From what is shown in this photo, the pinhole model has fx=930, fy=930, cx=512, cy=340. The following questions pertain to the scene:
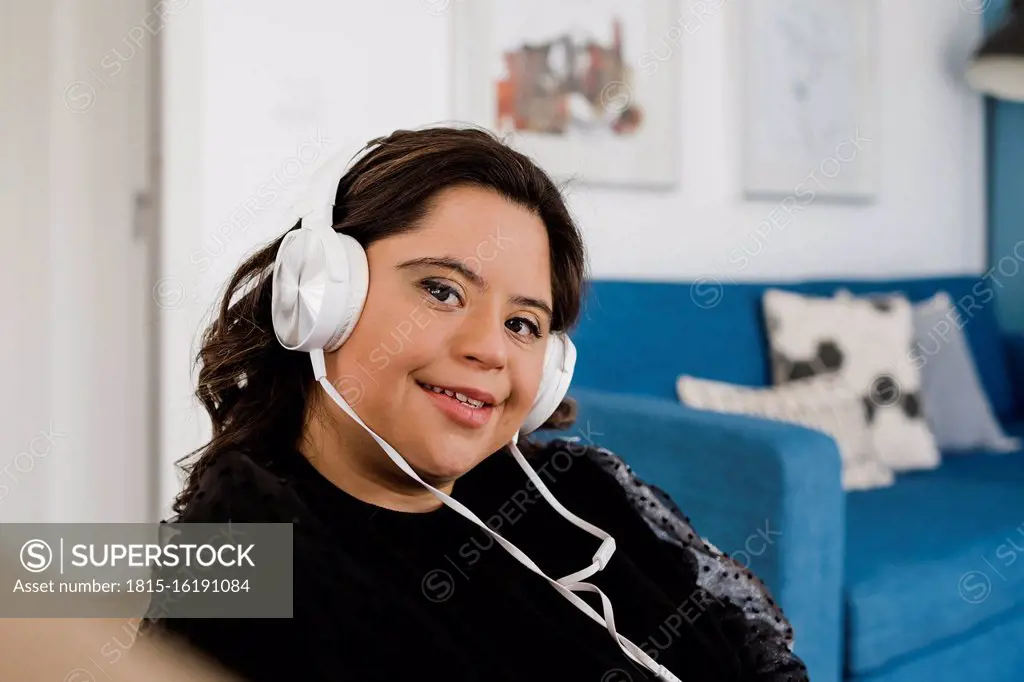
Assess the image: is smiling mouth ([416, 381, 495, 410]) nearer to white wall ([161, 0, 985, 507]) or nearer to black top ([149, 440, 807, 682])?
black top ([149, 440, 807, 682])

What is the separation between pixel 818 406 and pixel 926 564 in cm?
52

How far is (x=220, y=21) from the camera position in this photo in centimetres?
194

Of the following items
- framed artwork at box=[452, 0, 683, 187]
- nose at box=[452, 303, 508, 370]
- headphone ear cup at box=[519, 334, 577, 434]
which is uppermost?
framed artwork at box=[452, 0, 683, 187]

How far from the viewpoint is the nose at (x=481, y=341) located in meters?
0.82

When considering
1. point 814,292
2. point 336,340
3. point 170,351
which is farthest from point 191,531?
point 814,292

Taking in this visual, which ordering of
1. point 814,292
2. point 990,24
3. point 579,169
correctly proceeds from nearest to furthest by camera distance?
1. point 579,169
2. point 814,292
3. point 990,24

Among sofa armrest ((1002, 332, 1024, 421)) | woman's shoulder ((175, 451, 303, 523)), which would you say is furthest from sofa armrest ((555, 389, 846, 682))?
sofa armrest ((1002, 332, 1024, 421))

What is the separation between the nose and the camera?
0.82 metres

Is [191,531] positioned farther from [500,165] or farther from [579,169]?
[579,169]

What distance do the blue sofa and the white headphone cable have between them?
16.4 inches

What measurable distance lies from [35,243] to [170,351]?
412 millimetres

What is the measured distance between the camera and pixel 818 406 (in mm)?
2156

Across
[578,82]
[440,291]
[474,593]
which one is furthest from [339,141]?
[474,593]

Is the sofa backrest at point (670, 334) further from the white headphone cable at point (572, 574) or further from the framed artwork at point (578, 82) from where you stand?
the white headphone cable at point (572, 574)
